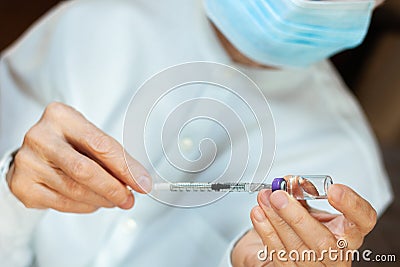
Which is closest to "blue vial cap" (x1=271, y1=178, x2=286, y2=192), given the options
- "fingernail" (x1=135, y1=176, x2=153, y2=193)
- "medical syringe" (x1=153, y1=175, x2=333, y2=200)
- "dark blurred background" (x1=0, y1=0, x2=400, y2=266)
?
"medical syringe" (x1=153, y1=175, x2=333, y2=200)

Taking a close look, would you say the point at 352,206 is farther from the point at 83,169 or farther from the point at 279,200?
the point at 83,169

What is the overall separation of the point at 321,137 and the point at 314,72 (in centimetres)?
12

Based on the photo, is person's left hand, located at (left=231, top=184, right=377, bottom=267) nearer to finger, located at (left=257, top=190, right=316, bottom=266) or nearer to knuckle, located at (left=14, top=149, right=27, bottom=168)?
finger, located at (left=257, top=190, right=316, bottom=266)

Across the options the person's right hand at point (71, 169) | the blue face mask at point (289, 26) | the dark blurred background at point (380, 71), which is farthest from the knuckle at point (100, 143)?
the dark blurred background at point (380, 71)

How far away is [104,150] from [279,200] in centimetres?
19

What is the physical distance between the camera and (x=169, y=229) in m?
0.80

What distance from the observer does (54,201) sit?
0.69 m

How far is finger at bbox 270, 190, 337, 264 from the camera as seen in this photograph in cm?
55

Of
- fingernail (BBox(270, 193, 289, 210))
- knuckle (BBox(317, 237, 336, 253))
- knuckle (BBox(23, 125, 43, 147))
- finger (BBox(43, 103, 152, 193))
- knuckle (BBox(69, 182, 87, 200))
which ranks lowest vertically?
knuckle (BBox(317, 237, 336, 253))

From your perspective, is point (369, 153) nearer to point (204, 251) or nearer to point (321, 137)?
point (321, 137)

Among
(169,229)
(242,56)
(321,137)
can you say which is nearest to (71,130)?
(169,229)

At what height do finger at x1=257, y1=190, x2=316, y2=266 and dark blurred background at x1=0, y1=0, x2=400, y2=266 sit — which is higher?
finger at x1=257, y1=190, x2=316, y2=266

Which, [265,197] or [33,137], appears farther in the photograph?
[33,137]

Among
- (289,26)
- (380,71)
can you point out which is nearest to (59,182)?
(289,26)
